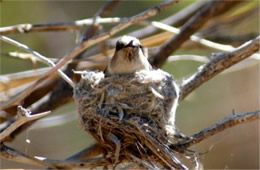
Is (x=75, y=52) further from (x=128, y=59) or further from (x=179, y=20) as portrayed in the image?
(x=179, y=20)

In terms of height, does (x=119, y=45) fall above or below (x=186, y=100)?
below

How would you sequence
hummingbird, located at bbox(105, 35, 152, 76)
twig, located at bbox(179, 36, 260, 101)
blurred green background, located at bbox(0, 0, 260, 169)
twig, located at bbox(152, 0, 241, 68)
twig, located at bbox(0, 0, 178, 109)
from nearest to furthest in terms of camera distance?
twig, located at bbox(0, 0, 178, 109) → twig, located at bbox(179, 36, 260, 101) → hummingbird, located at bbox(105, 35, 152, 76) → twig, located at bbox(152, 0, 241, 68) → blurred green background, located at bbox(0, 0, 260, 169)

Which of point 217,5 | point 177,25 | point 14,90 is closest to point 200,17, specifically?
point 217,5

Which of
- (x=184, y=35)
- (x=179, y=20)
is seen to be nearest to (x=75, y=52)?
(x=184, y=35)

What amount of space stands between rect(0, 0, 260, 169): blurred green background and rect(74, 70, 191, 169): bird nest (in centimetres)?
292

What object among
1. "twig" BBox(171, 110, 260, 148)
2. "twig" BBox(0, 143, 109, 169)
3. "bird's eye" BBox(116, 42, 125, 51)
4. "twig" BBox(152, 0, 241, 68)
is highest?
"twig" BBox(152, 0, 241, 68)

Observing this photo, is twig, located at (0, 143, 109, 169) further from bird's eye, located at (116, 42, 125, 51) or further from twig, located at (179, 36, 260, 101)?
bird's eye, located at (116, 42, 125, 51)

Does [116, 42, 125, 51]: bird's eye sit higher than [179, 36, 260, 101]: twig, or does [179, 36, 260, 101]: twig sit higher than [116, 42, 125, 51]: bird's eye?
[116, 42, 125, 51]: bird's eye

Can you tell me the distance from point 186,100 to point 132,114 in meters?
3.34

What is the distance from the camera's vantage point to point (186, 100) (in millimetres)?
6805

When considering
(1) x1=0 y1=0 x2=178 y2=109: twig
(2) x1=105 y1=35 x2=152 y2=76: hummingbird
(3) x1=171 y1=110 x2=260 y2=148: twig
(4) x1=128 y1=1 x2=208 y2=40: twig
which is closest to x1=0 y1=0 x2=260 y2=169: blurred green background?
(4) x1=128 y1=1 x2=208 y2=40: twig

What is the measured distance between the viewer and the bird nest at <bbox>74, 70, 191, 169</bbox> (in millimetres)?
3229

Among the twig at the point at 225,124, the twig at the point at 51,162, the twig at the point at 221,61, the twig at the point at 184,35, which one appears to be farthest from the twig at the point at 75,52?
the twig at the point at 184,35

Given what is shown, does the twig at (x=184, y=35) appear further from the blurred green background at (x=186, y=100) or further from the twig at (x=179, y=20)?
the blurred green background at (x=186, y=100)
